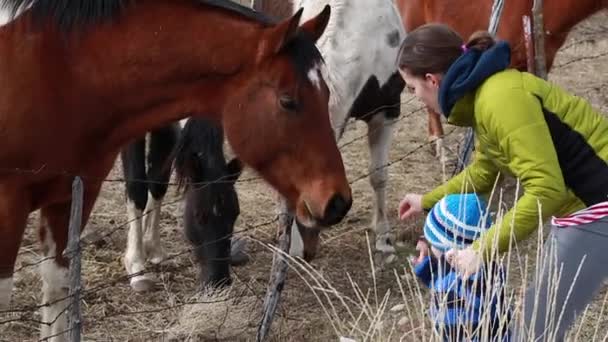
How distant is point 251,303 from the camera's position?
15.5 ft

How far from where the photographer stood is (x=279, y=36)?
3393mm

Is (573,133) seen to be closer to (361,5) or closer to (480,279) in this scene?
(480,279)

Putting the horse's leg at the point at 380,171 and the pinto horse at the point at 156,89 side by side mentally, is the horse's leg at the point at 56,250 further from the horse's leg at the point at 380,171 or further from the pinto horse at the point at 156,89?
the horse's leg at the point at 380,171

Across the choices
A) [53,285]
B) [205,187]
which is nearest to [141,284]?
[205,187]

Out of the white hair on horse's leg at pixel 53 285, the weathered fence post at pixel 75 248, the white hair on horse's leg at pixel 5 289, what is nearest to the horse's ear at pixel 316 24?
the weathered fence post at pixel 75 248

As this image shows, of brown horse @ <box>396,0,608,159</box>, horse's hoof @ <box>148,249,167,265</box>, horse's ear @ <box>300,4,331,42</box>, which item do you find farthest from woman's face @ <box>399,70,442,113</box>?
horse's hoof @ <box>148,249,167,265</box>

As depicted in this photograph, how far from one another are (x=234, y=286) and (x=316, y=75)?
1737 millimetres

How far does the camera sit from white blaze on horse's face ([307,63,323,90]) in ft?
11.5

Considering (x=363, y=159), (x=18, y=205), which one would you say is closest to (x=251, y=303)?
(x=18, y=205)

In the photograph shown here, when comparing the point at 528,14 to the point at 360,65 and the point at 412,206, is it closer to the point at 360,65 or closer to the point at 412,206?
the point at 360,65

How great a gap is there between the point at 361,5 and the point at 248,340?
2.02 m

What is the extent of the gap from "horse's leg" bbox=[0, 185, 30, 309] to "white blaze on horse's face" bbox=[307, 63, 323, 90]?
112 centimetres

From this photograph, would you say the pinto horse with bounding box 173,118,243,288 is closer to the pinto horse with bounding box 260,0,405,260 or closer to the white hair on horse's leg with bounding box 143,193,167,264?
the pinto horse with bounding box 260,0,405,260

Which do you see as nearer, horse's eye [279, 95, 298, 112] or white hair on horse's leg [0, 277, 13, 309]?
horse's eye [279, 95, 298, 112]
